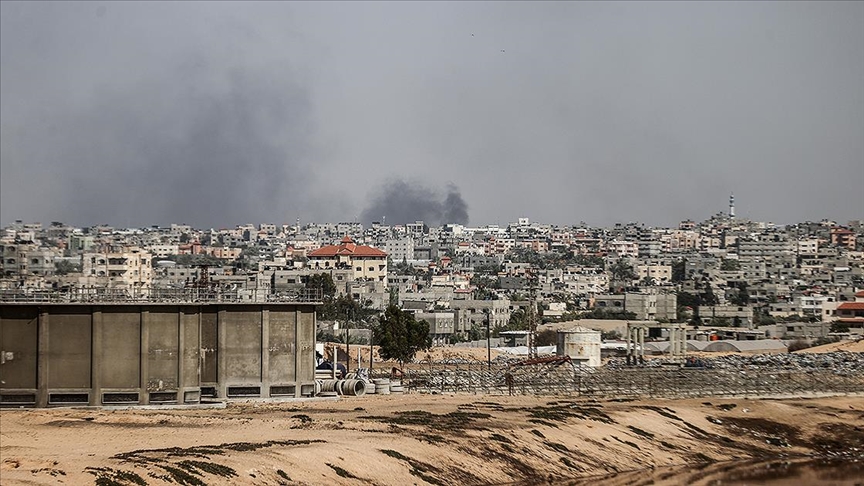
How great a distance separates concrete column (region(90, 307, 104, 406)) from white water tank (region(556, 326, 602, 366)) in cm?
4501

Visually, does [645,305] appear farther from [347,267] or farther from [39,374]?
[39,374]

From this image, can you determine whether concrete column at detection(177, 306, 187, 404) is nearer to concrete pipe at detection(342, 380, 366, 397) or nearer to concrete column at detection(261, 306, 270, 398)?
concrete column at detection(261, 306, 270, 398)

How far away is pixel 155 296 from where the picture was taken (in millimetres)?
63969

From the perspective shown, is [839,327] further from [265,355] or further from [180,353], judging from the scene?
[180,353]

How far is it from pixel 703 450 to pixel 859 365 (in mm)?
42153

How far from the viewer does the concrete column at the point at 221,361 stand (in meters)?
61.8

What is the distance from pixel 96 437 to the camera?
163 ft

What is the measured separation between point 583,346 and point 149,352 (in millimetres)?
45137

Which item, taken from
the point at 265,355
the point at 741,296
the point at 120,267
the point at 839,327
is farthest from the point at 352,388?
the point at 741,296

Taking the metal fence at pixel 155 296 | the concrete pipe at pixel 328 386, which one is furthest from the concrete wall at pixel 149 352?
the concrete pipe at pixel 328 386

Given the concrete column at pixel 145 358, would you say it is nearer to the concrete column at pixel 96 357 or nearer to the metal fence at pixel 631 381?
the concrete column at pixel 96 357

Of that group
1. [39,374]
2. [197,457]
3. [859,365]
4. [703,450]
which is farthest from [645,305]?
[197,457]

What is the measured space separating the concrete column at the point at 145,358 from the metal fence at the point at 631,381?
1886 centimetres

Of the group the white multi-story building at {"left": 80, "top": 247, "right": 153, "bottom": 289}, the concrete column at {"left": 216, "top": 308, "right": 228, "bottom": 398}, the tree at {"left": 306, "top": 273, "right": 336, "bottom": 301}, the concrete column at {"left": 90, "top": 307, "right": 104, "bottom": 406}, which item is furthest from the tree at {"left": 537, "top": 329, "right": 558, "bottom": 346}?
the concrete column at {"left": 90, "top": 307, "right": 104, "bottom": 406}
